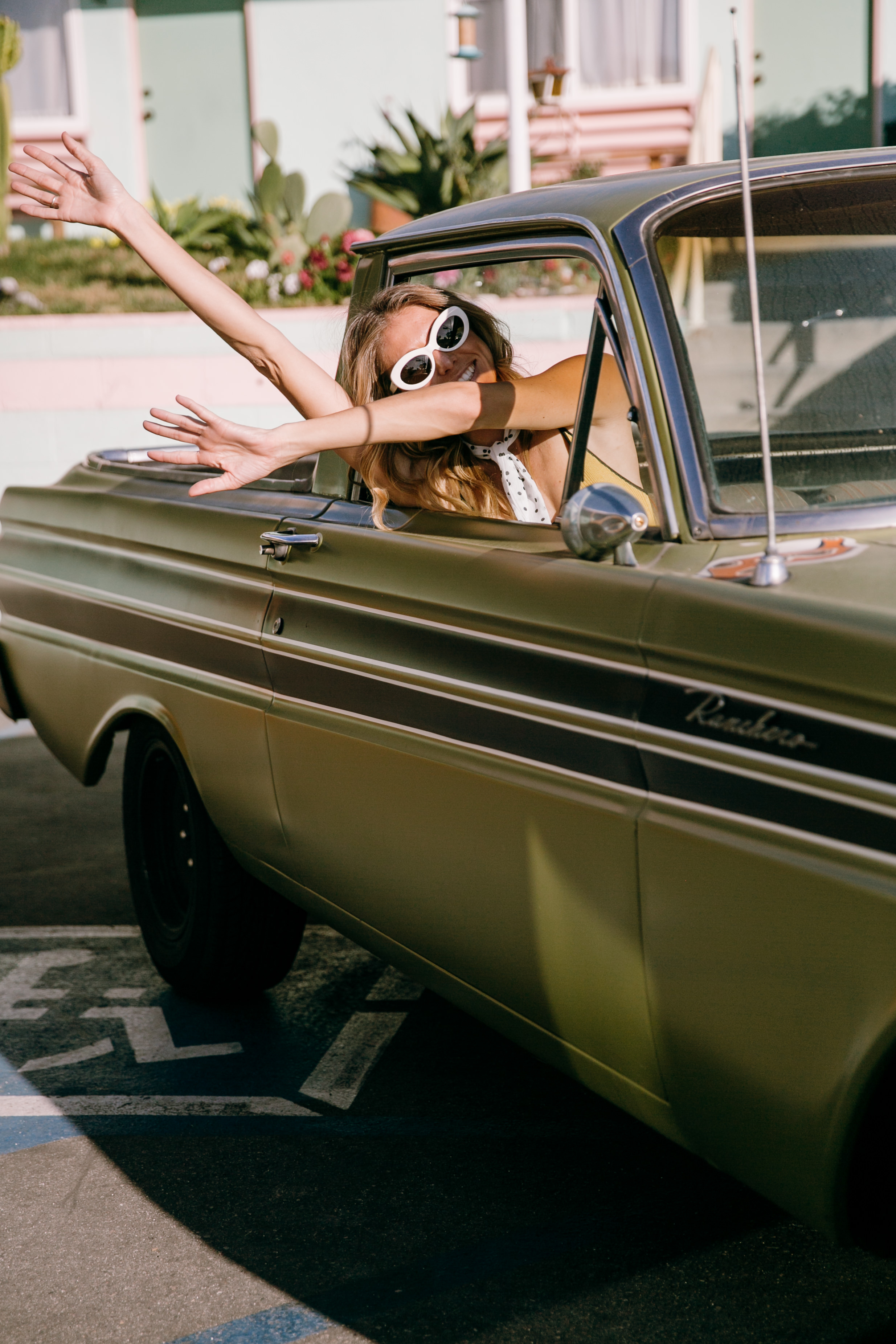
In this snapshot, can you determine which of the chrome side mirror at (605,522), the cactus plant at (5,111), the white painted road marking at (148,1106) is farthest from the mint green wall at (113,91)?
the chrome side mirror at (605,522)

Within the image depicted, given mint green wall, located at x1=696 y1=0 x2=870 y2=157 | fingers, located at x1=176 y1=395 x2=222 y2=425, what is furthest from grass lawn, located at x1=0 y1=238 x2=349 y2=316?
fingers, located at x1=176 y1=395 x2=222 y2=425

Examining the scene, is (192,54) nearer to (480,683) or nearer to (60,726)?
(60,726)

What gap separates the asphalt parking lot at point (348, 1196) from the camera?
96.7 inches

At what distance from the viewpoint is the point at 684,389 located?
2.28 meters

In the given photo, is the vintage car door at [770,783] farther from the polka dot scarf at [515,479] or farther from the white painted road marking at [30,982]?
the white painted road marking at [30,982]

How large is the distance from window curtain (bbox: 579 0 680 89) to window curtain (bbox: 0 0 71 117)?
213 inches

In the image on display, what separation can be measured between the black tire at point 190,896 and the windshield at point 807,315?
1.72 meters

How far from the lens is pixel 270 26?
567 inches

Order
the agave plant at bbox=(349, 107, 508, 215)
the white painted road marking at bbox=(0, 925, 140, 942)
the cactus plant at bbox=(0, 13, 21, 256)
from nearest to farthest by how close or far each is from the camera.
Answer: the white painted road marking at bbox=(0, 925, 140, 942) < the agave plant at bbox=(349, 107, 508, 215) < the cactus plant at bbox=(0, 13, 21, 256)

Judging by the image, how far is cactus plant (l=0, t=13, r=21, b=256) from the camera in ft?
41.2

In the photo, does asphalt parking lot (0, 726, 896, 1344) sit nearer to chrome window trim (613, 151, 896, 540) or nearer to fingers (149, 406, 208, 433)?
chrome window trim (613, 151, 896, 540)

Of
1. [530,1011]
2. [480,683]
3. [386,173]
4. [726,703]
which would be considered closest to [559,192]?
[480,683]

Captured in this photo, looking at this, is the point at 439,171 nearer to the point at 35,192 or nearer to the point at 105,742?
the point at 105,742

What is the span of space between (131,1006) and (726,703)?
7.86 ft
